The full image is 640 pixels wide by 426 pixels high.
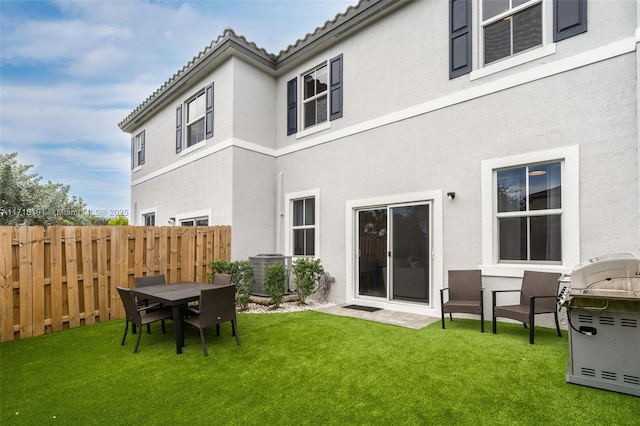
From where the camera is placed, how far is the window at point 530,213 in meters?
4.97

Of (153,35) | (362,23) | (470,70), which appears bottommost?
(470,70)

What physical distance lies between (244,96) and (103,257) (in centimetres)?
531

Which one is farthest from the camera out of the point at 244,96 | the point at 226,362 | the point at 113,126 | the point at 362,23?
the point at 113,126

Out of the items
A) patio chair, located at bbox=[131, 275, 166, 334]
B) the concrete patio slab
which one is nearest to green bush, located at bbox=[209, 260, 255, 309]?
patio chair, located at bbox=[131, 275, 166, 334]

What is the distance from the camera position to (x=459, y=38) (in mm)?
5945

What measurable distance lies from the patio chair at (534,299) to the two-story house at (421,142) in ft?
0.90

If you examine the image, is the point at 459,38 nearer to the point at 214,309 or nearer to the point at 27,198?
the point at 214,309

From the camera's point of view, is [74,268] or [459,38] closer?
[74,268]

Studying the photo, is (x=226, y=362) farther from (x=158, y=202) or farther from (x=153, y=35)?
(x=153, y=35)

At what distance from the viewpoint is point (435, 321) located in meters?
5.70

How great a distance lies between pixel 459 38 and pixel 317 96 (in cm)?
378

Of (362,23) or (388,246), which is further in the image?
(362,23)

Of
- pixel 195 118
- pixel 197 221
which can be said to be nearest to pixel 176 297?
pixel 197 221

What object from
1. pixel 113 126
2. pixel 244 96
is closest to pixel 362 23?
pixel 244 96
